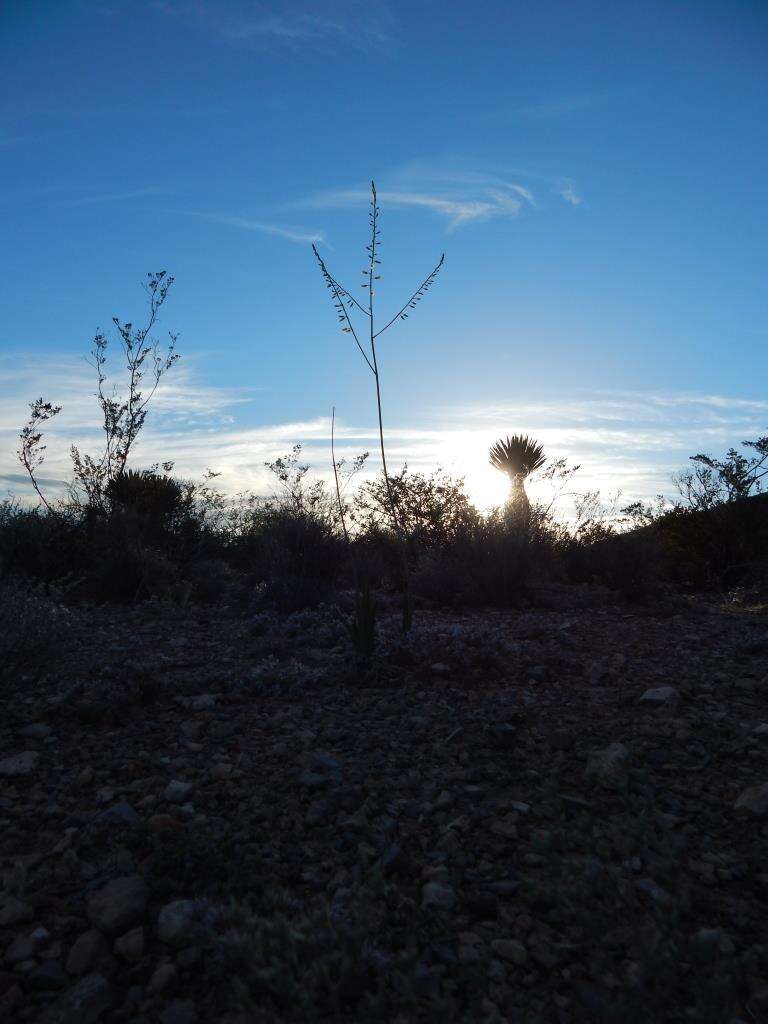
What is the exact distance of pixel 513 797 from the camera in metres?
2.75

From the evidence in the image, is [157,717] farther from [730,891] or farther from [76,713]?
[730,891]

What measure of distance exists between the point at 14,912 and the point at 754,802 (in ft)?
7.85

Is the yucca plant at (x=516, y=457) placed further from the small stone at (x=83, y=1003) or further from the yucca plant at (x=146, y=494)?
the small stone at (x=83, y=1003)

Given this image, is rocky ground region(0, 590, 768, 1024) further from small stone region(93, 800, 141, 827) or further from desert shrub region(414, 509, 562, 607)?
desert shrub region(414, 509, 562, 607)

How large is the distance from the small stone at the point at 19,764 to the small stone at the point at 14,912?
106cm

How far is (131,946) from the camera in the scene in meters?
1.92

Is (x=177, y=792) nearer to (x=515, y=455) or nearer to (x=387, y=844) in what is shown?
(x=387, y=844)

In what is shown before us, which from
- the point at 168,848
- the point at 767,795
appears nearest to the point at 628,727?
the point at 767,795

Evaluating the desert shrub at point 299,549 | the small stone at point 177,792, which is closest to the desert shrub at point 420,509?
the desert shrub at point 299,549

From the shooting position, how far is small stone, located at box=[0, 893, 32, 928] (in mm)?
2057

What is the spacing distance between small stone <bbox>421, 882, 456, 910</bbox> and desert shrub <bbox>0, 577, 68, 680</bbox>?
3.16m

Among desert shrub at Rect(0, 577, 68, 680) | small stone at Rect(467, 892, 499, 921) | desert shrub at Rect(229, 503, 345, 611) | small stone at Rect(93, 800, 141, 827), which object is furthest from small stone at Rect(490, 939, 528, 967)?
desert shrub at Rect(229, 503, 345, 611)

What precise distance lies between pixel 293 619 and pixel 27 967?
15.7 ft

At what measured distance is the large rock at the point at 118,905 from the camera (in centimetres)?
200
